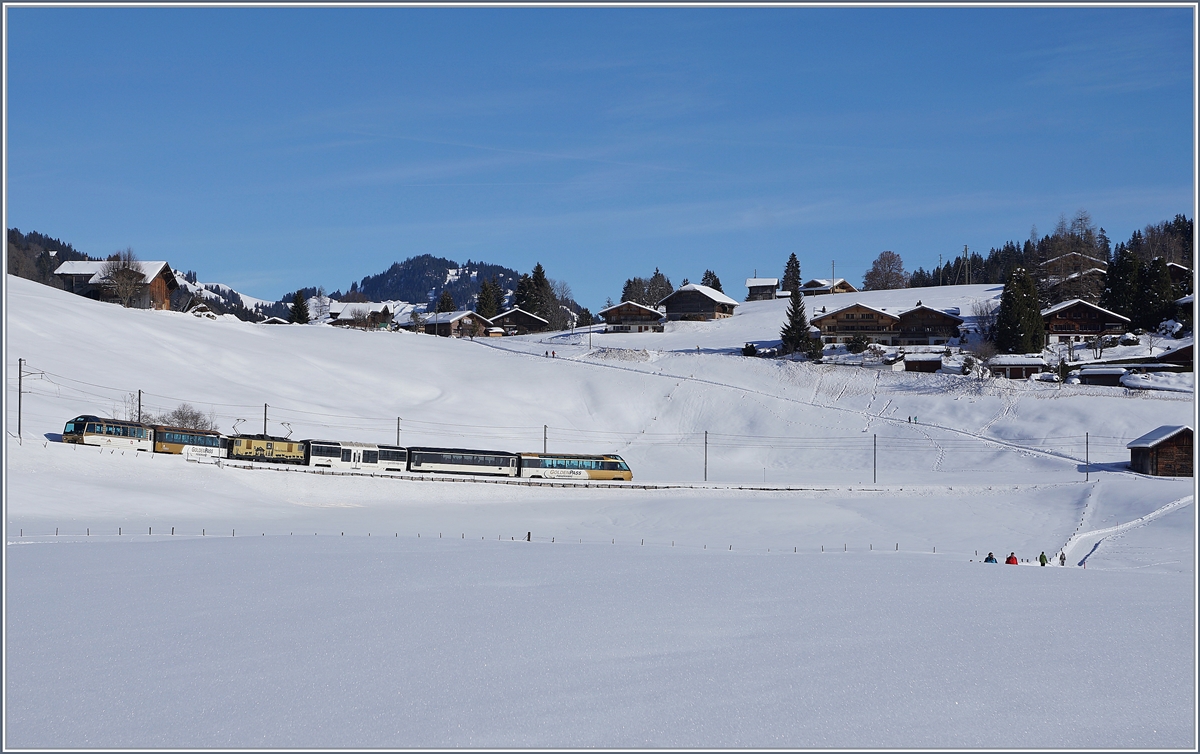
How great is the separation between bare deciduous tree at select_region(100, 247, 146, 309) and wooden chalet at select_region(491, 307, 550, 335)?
52.0 meters

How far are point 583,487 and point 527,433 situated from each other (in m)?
18.9

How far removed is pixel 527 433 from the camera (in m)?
72.3

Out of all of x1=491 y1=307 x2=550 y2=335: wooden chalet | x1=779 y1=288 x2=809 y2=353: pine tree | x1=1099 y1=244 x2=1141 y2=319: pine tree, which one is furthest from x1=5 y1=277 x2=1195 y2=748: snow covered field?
x1=491 y1=307 x2=550 y2=335: wooden chalet

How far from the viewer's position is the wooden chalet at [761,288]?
170 meters

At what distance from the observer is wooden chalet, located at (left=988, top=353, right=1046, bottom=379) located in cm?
8525

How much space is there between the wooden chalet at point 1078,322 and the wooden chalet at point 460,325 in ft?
259

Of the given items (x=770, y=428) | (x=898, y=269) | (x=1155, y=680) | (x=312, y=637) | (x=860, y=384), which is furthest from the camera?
(x=898, y=269)

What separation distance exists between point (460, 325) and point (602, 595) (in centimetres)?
11905

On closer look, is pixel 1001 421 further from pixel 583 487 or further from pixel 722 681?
pixel 722 681

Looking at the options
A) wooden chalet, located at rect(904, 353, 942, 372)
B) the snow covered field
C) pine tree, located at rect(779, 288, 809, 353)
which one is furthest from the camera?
pine tree, located at rect(779, 288, 809, 353)

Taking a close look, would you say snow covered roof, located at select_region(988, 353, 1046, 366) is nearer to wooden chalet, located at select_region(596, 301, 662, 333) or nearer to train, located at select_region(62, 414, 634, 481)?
train, located at select_region(62, 414, 634, 481)

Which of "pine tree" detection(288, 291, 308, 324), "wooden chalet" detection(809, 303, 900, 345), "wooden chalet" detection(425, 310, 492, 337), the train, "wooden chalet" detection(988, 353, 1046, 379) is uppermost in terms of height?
"pine tree" detection(288, 291, 308, 324)

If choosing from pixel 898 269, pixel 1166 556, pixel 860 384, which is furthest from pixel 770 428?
pixel 898 269

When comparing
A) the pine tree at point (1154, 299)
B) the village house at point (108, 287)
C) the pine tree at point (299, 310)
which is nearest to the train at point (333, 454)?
the village house at point (108, 287)
